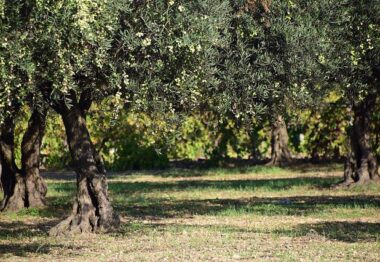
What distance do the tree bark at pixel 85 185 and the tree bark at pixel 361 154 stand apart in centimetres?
1035

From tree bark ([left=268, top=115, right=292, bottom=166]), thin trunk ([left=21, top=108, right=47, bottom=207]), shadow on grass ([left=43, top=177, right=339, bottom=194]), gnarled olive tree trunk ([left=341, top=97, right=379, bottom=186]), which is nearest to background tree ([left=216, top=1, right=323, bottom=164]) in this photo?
thin trunk ([left=21, top=108, right=47, bottom=207])

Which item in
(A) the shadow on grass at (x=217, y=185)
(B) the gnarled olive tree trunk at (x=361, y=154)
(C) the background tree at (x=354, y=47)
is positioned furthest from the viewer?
(A) the shadow on grass at (x=217, y=185)

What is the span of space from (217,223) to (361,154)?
28.6 feet

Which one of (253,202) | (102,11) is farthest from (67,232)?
(253,202)

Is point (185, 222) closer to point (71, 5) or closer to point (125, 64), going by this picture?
point (125, 64)

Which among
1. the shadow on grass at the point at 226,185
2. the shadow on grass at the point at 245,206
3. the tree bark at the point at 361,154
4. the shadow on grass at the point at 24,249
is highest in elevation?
the tree bark at the point at 361,154

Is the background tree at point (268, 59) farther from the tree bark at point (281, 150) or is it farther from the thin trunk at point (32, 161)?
the tree bark at point (281, 150)

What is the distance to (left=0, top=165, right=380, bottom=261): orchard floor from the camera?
44.3ft

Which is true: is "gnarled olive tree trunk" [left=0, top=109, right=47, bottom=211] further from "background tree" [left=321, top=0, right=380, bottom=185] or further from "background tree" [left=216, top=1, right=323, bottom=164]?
"background tree" [left=321, top=0, right=380, bottom=185]

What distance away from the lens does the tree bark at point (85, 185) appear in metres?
16.5

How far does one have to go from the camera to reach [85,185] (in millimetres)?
16625

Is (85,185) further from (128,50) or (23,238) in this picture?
(128,50)

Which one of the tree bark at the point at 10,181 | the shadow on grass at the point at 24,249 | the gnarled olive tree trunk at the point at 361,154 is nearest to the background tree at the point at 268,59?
the shadow on grass at the point at 24,249

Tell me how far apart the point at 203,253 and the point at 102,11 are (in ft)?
13.5
